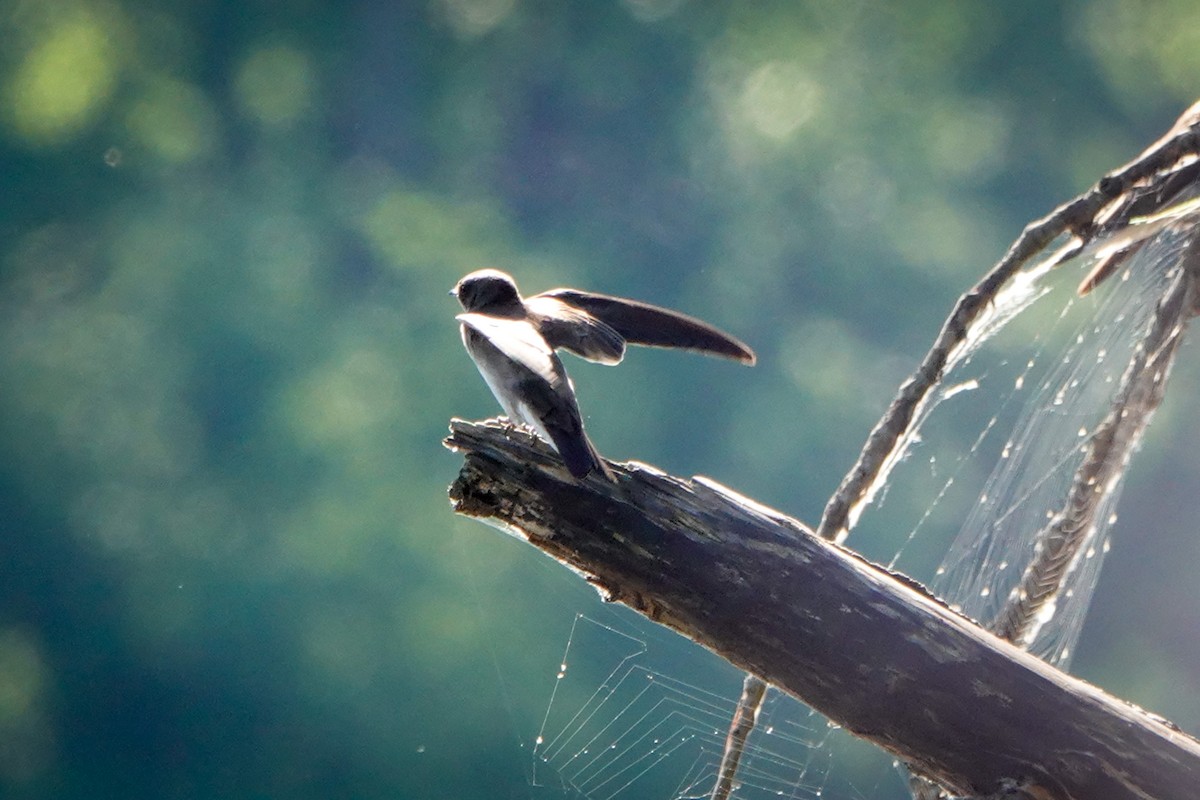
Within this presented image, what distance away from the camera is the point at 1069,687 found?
938 millimetres

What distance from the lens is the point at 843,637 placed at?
941mm

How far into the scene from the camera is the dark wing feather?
131cm

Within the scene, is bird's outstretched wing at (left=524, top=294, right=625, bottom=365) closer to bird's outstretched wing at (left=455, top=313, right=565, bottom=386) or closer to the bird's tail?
bird's outstretched wing at (left=455, top=313, right=565, bottom=386)

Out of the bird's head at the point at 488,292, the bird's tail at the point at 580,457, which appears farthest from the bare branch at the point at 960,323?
the bird's head at the point at 488,292

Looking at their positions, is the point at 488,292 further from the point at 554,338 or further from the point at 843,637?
the point at 843,637

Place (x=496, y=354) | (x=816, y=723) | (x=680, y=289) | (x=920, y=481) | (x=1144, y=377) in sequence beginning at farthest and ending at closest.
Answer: (x=680, y=289) < (x=920, y=481) < (x=816, y=723) < (x=496, y=354) < (x=1144, y=377)

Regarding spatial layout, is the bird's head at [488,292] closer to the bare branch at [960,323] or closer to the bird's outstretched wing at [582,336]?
the bird's outstretched wing at [582,336]

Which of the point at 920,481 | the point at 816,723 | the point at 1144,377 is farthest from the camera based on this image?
the point at 920,481

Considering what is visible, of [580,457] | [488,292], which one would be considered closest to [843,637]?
[580,457]

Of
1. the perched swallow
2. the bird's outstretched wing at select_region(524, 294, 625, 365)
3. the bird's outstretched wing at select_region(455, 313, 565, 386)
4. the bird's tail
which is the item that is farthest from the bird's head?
the bird's tail

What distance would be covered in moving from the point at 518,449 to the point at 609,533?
13 cm

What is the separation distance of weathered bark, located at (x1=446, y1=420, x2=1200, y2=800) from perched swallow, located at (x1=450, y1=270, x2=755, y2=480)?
74 millimetres

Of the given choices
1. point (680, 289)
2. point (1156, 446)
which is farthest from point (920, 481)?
point (680, 289)

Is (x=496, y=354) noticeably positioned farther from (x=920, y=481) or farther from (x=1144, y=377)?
(x=920, y=481)
